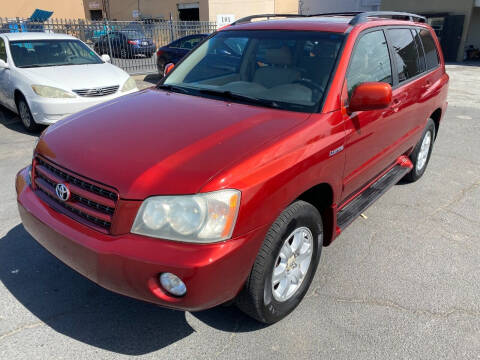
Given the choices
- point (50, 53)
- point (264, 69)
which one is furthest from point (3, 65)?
point (264, 69)

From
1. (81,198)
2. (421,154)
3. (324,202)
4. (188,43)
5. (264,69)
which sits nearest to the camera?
(81,198)

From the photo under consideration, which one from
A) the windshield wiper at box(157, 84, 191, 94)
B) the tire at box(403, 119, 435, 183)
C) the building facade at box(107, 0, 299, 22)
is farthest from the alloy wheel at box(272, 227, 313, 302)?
the building facade at box(107, 0, 299, 22)

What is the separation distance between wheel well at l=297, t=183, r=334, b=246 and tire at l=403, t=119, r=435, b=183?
7.16 ft

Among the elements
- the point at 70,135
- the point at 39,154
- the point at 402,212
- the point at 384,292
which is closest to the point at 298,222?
the point at 384,292

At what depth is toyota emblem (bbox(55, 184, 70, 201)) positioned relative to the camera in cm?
223

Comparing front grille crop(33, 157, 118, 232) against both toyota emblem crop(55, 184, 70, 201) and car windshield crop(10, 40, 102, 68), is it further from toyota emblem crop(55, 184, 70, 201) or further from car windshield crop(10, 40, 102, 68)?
car windshield crop(10, 40, 102, 68)

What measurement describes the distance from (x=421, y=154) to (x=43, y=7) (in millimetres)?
39448

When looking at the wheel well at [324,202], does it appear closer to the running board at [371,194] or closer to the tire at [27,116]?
the running board at [371,194]

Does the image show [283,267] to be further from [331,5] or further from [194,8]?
[331,5]

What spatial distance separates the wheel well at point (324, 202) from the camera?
2.60 metres

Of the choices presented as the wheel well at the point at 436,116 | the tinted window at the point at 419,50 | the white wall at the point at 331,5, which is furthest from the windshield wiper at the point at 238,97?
the white wall at the point at 331,5

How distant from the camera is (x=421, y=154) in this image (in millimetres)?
4750

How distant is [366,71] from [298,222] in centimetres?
150

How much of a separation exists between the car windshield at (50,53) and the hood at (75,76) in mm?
309
